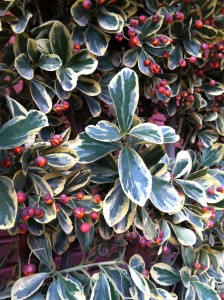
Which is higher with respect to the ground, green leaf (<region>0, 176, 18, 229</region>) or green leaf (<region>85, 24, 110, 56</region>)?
green leaf (<region>85, 24, 110, 56</region>)

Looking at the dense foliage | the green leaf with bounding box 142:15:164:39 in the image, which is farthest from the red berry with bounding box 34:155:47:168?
the green leaf with bounding box 142:15:164:39

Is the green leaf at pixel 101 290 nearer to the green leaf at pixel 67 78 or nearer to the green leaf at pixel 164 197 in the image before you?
the green leaf at pixel 164 197

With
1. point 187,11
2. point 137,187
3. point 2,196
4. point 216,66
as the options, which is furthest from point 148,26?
point 2,196

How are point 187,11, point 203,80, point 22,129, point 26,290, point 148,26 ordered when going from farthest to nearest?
point 203,80, point 187,11, point 148,26, point 26,290, point 22,129

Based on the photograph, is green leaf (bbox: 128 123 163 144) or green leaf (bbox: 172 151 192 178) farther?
green leaf (bbox: 172 151 192 178)

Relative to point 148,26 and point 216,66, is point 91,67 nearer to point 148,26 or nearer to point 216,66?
point 148,26

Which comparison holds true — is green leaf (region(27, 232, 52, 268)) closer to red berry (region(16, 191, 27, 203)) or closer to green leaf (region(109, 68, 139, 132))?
red berry (region(16, 191, 27, 203))

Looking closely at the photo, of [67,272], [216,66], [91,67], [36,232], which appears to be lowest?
[67,272]

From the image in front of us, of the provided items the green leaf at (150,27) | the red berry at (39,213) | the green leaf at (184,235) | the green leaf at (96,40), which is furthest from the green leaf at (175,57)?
the red berry at (39,213)
